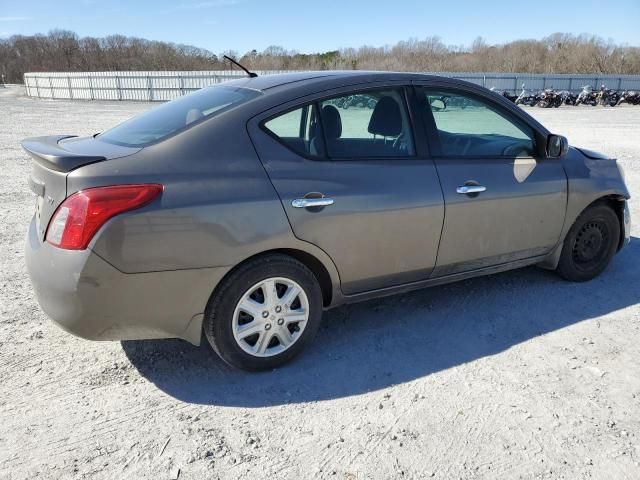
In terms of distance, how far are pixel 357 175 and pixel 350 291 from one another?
734 millimetres

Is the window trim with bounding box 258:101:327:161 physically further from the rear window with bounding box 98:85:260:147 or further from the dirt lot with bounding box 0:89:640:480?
the dirt lot with bounding box 0:89:640:480

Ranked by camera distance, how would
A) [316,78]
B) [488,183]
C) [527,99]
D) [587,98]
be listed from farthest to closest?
[587,98]
[527,99]
[488,183]
[316,78]

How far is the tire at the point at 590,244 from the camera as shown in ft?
13.9

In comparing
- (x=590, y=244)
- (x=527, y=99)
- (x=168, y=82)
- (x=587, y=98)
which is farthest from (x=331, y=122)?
(x=587, y=98)

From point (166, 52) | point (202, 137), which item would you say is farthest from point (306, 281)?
point (166, 52)

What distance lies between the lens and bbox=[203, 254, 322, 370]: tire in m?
2.82

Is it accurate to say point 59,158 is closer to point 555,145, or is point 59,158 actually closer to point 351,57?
point 555,145

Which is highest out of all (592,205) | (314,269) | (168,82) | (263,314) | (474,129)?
(168,82)

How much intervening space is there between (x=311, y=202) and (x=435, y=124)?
116 centimetres

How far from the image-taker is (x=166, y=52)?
193 ft

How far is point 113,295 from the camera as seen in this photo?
255cm

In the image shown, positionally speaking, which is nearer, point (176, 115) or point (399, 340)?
point (176, 115)

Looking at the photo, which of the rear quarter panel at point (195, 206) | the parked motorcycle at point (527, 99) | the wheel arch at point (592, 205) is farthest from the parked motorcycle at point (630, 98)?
the rear quarter panel at point (195, 206)

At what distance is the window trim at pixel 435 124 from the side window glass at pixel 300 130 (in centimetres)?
80
